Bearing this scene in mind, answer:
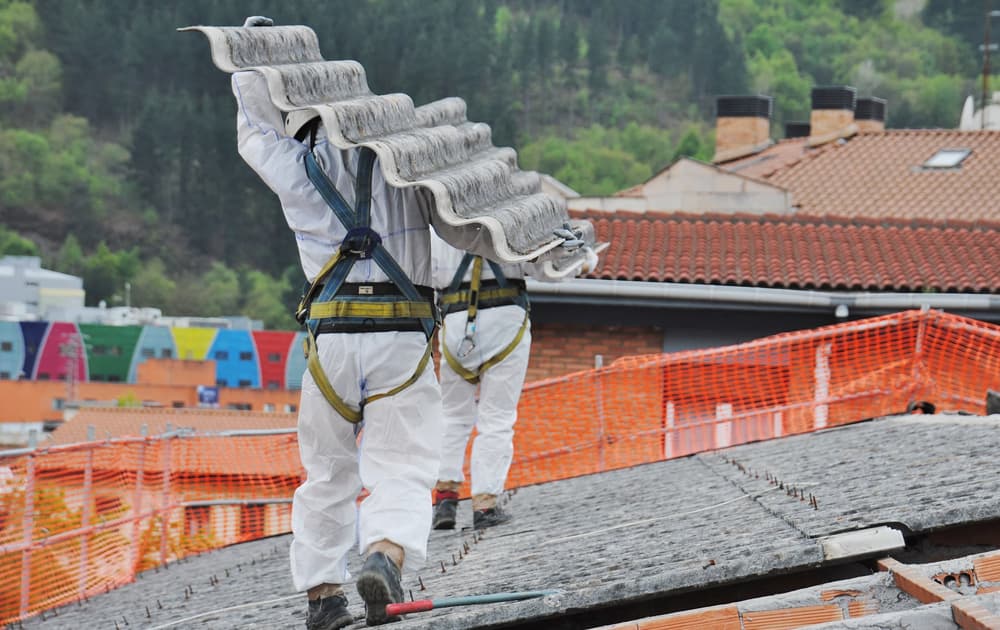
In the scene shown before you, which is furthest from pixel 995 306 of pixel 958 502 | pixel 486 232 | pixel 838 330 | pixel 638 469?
pixel 486 232

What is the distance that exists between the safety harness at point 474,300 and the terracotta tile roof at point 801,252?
7916 mm

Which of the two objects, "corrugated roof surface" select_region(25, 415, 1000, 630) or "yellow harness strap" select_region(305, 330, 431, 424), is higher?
"yellow harness strap" select_region(305, 330, 431, 424)

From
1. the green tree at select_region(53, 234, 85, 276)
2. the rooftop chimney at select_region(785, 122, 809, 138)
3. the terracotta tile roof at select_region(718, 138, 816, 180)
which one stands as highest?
the terracotta tile roof at select_region(718, 138, 816, 180)

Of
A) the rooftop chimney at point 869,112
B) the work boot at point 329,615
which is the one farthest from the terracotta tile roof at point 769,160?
the work boot at point 329,615

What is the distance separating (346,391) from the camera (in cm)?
530

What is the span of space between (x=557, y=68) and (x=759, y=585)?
14149 centimetres

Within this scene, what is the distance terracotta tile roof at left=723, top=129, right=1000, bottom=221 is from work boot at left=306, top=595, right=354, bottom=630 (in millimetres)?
24939

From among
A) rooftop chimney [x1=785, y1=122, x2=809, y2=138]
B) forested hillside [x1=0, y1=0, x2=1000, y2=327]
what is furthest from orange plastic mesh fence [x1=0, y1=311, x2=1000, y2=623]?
forested hillside [x1=0, y1=0, x2=1000, y2=327]

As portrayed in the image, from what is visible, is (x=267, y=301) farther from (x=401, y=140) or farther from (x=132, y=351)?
(x=401, y=140)

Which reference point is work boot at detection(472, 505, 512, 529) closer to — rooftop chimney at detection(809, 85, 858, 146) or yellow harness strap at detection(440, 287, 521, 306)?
yellow harness strap at detection(440, 287, 521, 306)

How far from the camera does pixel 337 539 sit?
17.7 feet

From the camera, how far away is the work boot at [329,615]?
Result: 5.30 metres

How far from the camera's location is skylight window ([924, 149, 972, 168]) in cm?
3378

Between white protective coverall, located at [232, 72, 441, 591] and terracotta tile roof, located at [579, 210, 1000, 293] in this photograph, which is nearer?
white protective coverall, located at [232, 72, 441, 591]
